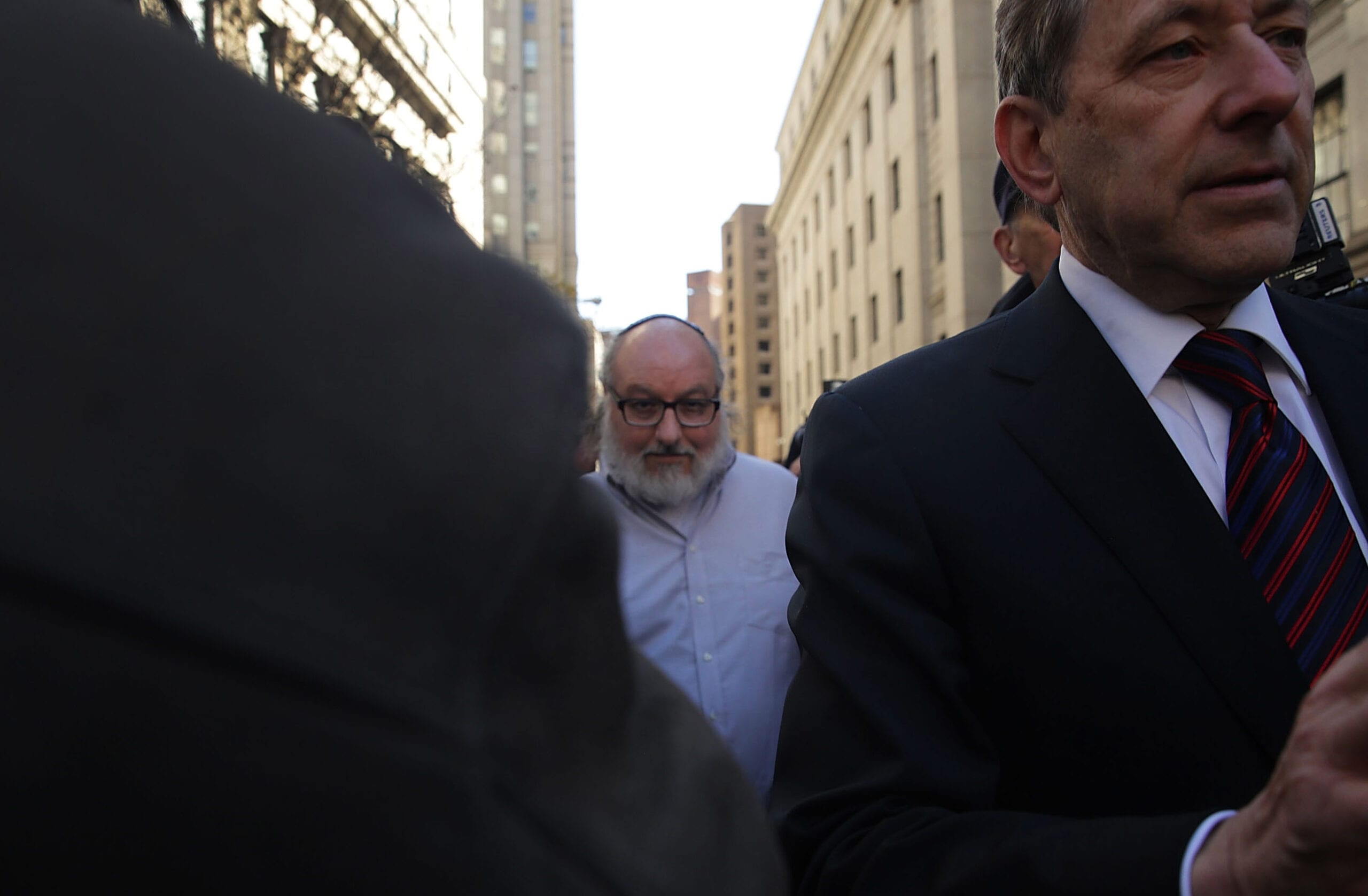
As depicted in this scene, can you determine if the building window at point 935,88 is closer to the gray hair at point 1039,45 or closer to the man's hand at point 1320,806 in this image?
the gray hair at point 1039,45

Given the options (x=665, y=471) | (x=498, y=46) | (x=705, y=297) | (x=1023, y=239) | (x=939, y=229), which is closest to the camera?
(x=1023, y=239)

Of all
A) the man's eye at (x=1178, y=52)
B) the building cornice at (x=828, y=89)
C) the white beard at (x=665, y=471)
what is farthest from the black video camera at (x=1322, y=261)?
the building cornice at (x=828, y=89)

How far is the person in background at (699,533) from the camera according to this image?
279cm

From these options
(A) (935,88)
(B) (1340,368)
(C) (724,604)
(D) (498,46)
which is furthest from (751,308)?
(B) (1340,368)

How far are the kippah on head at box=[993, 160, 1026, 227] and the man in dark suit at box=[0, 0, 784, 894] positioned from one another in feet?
9.73

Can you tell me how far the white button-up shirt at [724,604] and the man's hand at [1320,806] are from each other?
1635 millimetres

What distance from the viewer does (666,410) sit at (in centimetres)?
Result: 358

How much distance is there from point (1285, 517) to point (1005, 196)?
80.6 inches

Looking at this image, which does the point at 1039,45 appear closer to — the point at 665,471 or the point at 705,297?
the point at 665,471

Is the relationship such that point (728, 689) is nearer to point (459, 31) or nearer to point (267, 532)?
point (267, 532)

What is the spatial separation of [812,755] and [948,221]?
20507 mm

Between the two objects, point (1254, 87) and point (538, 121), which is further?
point (538, 121)

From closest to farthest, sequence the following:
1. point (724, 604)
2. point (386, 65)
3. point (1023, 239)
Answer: point (724, 604)
point (1023, 239)
point (386, 65)

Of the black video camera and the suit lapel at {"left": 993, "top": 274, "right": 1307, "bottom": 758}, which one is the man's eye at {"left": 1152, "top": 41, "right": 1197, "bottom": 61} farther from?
the black video camera
